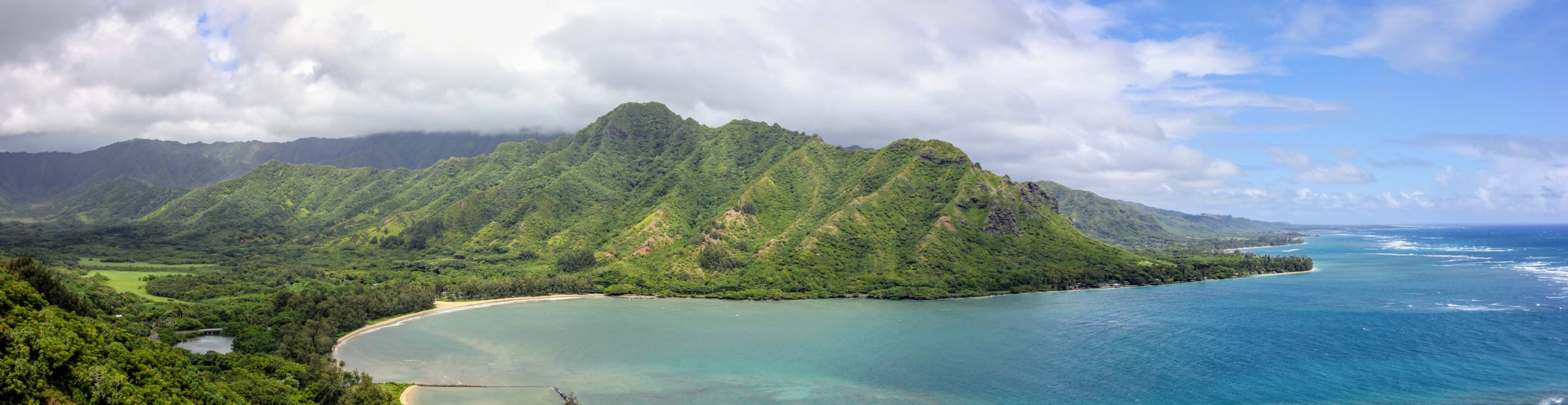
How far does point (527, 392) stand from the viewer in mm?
68750

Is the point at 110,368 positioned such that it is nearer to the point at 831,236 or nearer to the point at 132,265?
the point at 831,236

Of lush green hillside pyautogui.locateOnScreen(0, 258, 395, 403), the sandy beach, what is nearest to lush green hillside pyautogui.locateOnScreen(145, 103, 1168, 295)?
the sandy beach

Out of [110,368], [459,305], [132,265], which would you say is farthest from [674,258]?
[110,368]

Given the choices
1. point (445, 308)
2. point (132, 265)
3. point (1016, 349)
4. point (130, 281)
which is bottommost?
point (445, 308)

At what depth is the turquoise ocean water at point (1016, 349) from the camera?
67.4 m

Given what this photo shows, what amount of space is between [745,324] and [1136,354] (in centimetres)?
4965

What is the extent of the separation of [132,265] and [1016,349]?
563ft

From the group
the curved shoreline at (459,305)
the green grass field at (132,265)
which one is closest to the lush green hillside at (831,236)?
the curved shoreline at (459,305)

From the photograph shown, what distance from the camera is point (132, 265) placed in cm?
15400

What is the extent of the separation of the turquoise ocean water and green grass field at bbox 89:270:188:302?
133 ft

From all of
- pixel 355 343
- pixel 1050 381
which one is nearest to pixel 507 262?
pixel 355 343

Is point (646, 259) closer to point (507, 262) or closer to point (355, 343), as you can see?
point (507, 262)

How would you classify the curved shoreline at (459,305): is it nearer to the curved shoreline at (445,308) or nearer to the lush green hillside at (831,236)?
the curved shoreline at (445,308)

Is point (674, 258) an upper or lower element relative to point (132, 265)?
upper
